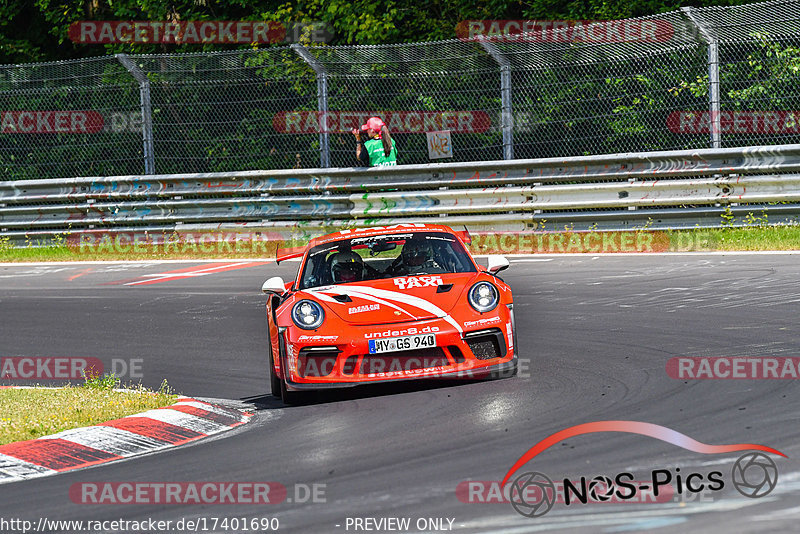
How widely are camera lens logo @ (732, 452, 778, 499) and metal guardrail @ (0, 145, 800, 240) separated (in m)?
9.99

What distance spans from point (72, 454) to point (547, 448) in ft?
8.65

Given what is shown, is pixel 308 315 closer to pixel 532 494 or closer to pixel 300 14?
pixel 532 494

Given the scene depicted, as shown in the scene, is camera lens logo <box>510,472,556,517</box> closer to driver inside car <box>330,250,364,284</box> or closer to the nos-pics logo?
the nos-pics logo

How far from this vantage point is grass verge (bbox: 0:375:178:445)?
285 inches

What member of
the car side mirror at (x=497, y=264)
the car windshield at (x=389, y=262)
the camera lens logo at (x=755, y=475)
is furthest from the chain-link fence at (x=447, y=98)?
the camera lens logo at (x=755, y=475)

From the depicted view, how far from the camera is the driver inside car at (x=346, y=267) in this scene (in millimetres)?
8570

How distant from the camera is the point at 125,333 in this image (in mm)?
11609

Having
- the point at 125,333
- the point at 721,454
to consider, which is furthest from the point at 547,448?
the point at 125,333

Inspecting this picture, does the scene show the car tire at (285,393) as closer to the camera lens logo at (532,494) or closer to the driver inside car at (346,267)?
the driver inside car at (346,267)

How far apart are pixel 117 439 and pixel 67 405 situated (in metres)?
1.00

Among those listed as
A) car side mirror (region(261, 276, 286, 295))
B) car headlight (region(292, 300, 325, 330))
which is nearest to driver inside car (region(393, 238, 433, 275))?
car side mirror (region(261, 276, 286, 295))

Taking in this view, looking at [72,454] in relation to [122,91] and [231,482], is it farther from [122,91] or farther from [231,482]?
[122,91]

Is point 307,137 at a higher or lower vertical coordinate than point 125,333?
higher

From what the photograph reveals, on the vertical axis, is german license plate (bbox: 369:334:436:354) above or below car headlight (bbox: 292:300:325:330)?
below
